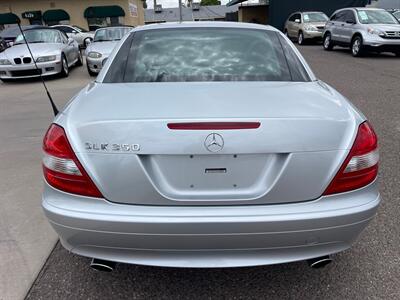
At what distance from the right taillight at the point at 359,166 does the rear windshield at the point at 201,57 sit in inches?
32.1

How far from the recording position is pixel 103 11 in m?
Answer: 30.3

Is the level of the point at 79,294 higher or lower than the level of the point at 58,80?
higher

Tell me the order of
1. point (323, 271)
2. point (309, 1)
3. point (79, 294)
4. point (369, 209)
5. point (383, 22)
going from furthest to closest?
point (309, 1)
point (383, 22)
point (323, 271)
point (79, 294)
point (369, 209)

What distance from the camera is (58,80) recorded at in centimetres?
1107

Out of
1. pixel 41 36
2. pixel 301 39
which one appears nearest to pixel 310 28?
pixel 301 39

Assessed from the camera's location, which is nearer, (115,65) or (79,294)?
(79,294)

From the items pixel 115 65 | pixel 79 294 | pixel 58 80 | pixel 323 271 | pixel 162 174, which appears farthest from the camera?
pixel 58 80

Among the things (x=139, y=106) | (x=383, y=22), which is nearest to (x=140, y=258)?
(x=139, y=106)

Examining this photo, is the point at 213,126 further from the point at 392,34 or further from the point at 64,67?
the point at 392,34

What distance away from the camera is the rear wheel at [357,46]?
45.3 ft

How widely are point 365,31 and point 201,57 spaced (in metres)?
12.5

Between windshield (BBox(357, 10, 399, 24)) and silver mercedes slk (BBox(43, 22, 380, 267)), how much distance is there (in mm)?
13698

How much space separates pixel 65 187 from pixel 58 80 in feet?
32.2

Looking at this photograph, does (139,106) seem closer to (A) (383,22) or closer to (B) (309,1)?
(A) (383,22)
